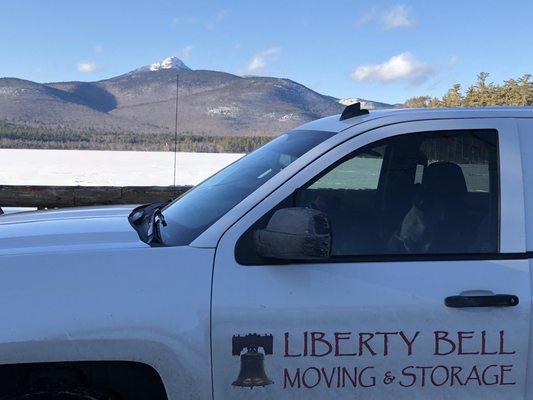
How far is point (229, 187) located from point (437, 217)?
0.94 metres

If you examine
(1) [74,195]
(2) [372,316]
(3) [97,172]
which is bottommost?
(2) [372,316]

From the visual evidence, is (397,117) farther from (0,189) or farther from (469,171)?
(0,189)

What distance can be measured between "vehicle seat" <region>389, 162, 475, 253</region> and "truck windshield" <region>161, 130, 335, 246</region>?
47 centimetres

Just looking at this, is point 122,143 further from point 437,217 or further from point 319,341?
point 319,341

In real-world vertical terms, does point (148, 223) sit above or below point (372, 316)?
above

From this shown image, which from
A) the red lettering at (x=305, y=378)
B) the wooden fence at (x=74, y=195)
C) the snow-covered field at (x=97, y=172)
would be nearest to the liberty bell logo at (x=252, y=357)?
the red lettering at (x=305, y=378)

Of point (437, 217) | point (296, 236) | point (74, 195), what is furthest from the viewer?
point (74, 195)

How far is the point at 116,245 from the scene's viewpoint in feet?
7.29

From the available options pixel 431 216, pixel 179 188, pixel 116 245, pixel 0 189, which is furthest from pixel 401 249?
pixel 0 189

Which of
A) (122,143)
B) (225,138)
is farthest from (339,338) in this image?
(122,143)

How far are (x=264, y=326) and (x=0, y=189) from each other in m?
5.64

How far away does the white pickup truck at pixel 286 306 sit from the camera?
2016mm

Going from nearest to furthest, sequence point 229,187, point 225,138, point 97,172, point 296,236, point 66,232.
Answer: point 296,236, point 66,232, point 229,187, point 97,172, point 225,138

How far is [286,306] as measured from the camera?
6.72 feet
